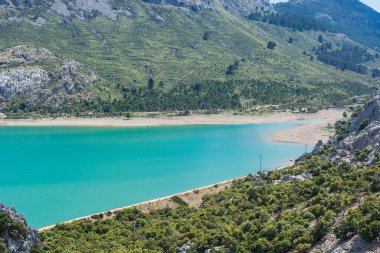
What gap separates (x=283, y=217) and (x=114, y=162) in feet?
252

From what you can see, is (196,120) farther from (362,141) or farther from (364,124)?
(362,141)

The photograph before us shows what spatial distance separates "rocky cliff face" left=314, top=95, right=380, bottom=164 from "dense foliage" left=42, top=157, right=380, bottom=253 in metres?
2.58

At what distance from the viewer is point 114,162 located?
375ft

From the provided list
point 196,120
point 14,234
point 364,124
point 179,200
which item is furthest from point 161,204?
point 196,120

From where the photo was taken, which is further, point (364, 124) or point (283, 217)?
point (364, 124)

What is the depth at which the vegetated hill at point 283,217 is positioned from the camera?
110 ft

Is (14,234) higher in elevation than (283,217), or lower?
lower

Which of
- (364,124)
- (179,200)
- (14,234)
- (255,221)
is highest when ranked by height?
(364,124)

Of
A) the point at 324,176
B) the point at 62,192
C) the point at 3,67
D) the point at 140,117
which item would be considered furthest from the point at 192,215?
the point at 3,67

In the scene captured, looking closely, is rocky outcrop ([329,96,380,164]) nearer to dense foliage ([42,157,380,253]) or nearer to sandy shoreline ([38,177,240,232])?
dense foliage ([42,157,380,253])

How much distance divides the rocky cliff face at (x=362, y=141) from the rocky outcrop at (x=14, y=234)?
114 ft

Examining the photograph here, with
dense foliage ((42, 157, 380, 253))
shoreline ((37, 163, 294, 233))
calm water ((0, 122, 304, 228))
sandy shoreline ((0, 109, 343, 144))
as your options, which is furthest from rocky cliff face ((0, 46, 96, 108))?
dense foliage ((42, 157, 380, 253))

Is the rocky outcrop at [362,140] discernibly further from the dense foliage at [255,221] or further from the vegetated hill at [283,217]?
the dense foliage at [255,221]

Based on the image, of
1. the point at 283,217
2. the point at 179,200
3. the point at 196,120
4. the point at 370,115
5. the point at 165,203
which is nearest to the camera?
the point at 283,217
